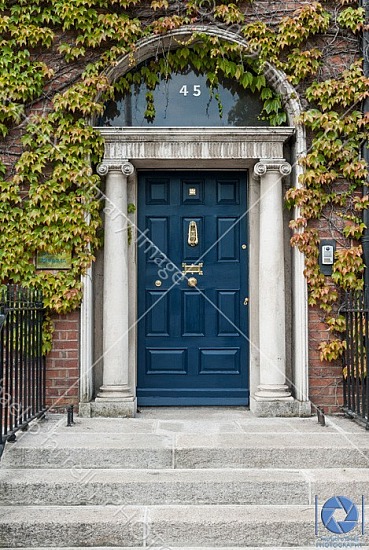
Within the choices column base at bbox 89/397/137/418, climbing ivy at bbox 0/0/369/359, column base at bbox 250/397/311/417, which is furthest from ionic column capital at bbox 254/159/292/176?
column base at bbox 89/397/137/418

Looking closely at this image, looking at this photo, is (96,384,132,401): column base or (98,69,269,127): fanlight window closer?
(96,384,132,401): column base

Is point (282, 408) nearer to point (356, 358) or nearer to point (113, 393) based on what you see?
point (356, 358)

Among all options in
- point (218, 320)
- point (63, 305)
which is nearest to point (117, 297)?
point (63, 305)

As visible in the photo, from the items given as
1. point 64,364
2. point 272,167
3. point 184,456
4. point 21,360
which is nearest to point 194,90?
point 272,167

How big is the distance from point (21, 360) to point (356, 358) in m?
2.76

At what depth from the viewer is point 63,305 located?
5.51 m

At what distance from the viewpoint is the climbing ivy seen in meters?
5.56

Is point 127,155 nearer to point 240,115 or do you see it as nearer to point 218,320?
point 240,115

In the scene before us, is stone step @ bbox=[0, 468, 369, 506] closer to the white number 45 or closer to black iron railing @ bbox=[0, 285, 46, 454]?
black iron railing @ bbox=[0, 285, 46, 454]

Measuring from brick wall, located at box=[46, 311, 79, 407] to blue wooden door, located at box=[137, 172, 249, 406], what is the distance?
2.21 ft

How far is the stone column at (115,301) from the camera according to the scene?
5504mm

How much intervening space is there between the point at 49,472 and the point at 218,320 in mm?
2378

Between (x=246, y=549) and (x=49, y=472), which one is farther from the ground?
(x=49, y=472)

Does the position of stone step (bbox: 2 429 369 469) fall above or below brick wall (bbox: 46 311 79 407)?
below
